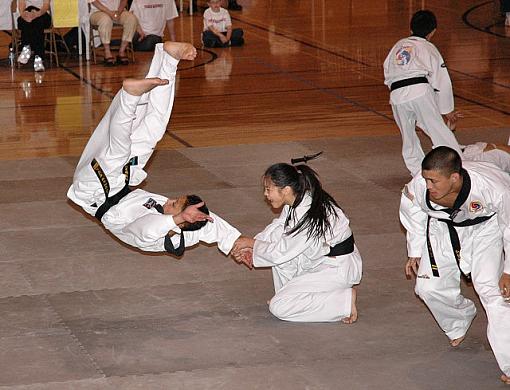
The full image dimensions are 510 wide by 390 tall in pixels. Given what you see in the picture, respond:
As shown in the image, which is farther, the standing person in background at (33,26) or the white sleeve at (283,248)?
the standing person in background at (33,26)

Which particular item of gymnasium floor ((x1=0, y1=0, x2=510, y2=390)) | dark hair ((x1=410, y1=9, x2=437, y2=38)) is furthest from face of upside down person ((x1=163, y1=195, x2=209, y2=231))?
dark hair ((x1=410, y1=9, x2=437, y2=38))

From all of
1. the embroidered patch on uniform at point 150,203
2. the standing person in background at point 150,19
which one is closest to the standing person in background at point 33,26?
the standing person in background at point 150,19

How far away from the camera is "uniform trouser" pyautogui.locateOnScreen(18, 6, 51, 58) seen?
14320 mm

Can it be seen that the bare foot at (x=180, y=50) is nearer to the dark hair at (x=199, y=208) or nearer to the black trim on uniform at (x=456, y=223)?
the dark hair at (x=199, y=208)

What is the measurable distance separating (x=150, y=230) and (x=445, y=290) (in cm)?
160

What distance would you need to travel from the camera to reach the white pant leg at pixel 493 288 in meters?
4.96

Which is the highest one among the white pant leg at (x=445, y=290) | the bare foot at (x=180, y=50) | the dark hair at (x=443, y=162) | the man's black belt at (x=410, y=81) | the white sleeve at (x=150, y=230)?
the bare foot at (x=180, y=50)

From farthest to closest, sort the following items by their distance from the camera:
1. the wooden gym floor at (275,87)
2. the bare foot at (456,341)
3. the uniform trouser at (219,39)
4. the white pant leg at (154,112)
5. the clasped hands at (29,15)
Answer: the uniform trouser at (219,39) < the clasped hands at (29,15) < the wooden gym floor at (275,87) < the white pant leg at (154,112) < the bare foot at (456,341)

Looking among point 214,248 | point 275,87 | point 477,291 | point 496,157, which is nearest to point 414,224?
point 477,291

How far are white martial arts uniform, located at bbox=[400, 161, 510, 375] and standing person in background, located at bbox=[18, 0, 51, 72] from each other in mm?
9840

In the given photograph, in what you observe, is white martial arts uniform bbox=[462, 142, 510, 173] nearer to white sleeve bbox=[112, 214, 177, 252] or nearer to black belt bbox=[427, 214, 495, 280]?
black belt bbox=[427, 214, 495, 280]

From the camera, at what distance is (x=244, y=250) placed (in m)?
5.93

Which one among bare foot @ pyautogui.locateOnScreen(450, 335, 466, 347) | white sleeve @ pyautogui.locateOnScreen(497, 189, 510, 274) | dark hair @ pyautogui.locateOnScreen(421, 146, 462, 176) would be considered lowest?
bare foot @ pyautogui.locateOnScreen(450, 335, 466, 347)

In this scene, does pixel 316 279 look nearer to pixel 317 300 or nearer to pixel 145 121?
pixel 317 300
